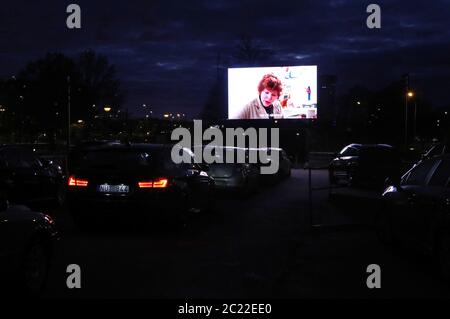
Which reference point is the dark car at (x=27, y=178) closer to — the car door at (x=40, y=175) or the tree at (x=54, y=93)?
Answer: the car door at (x=40, y=175)

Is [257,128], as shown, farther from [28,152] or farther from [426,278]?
[426,278]

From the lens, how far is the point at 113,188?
35.1 ft

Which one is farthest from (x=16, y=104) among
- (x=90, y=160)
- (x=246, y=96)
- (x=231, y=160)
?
(x=90, y=160)

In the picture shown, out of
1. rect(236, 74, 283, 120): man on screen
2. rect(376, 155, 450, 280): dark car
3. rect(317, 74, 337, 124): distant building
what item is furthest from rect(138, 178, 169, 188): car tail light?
rect(317, 74, 337, 124): distant building

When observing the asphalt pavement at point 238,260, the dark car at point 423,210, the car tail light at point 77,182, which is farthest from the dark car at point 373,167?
the car tail light at point 77,182

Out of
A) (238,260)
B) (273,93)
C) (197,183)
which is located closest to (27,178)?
(197,183)

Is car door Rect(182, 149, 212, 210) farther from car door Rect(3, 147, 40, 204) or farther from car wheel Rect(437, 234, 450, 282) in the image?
car wheel Rect(437, 234, 450, 282)

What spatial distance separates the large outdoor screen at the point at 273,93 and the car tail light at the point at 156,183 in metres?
34.3

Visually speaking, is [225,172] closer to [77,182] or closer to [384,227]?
[77,182]

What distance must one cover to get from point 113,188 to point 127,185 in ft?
0.84

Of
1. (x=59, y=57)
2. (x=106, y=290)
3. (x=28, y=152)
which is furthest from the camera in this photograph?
(x=59, y=57)

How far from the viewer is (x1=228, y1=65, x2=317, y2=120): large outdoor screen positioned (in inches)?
1759

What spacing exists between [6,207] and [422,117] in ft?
346
